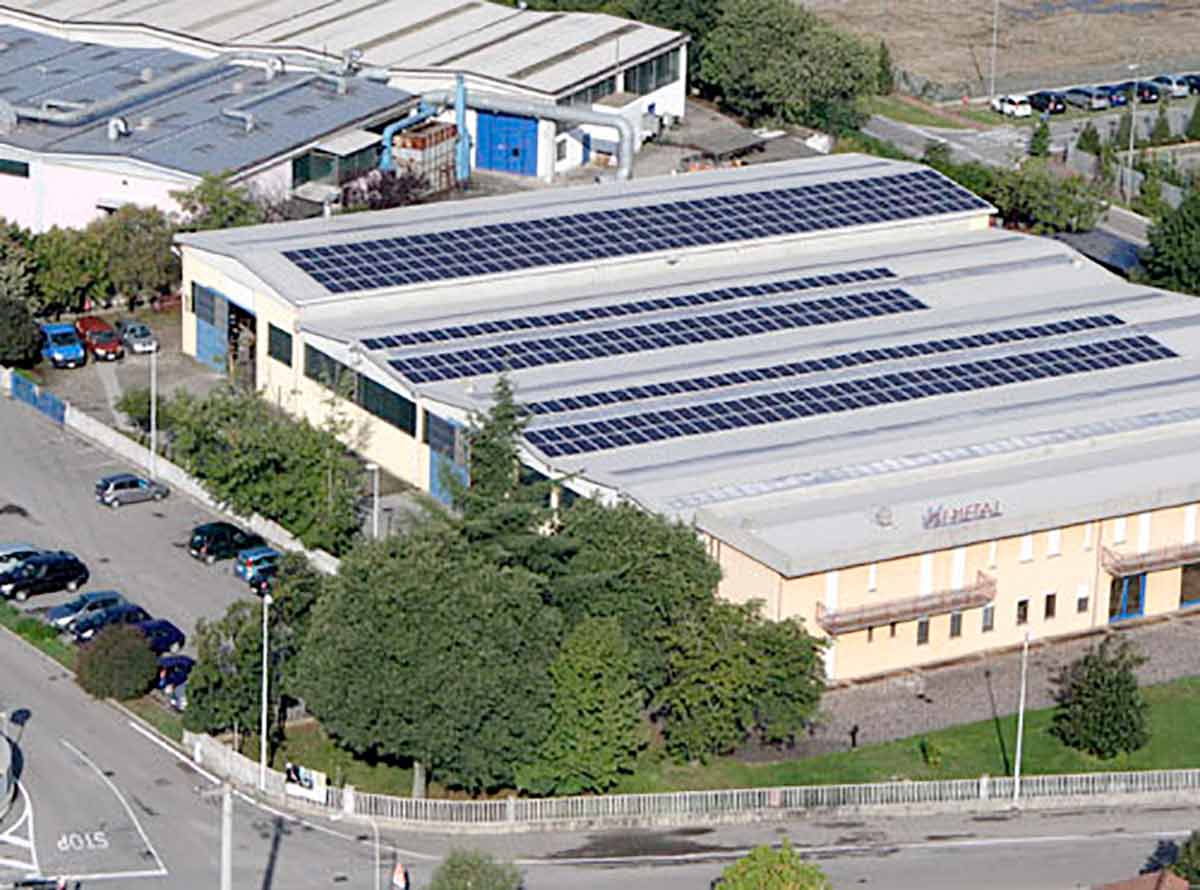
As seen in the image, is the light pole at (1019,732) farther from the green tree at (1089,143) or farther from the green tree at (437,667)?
the green tree at (1089,143)

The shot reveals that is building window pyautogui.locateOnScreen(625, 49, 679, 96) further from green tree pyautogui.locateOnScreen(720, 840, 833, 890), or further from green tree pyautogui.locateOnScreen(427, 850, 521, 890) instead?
green tree pyautogui.locateOnScreen(427, 850, 521, 890)

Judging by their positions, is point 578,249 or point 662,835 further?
point 578,249

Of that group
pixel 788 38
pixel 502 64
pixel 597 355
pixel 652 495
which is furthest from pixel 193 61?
pixel 652 495

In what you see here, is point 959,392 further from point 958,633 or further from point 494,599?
point 494,599

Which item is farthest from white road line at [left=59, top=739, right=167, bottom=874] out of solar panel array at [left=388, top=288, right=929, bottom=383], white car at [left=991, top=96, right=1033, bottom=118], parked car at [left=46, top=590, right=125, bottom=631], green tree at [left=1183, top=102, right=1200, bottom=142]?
white car at [left=991, top=96, right=1033, bottom=118]

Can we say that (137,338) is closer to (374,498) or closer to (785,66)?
(374,498)

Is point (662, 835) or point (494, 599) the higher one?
point (494, 599)
